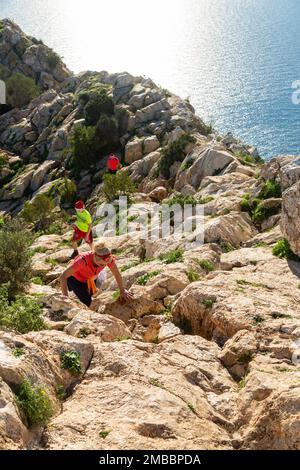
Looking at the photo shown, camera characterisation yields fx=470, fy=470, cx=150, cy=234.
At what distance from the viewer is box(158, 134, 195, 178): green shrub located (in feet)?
119

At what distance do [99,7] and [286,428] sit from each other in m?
207

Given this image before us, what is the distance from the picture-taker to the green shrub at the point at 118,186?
1305 inches

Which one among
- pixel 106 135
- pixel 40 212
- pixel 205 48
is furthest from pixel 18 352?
pixel 205 48

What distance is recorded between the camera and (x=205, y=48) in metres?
122

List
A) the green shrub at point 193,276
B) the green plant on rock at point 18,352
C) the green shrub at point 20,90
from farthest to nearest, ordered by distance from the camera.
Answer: the green shrub at point 20,90 < the green shrub at point 193,276 < the green plant on rock at point 18,352

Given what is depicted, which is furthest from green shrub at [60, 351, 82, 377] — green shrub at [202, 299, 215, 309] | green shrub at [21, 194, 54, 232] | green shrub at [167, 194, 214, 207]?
green shrub at [21, 194, 54, 232]

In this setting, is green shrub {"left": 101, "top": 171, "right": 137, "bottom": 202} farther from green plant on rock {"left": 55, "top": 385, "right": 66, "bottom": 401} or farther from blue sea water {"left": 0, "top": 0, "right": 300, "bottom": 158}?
blue sea water {"left": 0, "top": 0, "right": 300, "bottom": 158}

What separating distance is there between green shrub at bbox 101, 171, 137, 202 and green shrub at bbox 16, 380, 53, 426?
2583 centimetres

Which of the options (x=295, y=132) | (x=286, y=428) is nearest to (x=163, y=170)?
(x=286, y=428)

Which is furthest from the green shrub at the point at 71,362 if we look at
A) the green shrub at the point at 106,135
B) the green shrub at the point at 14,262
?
the green shrub at the point at 106,135

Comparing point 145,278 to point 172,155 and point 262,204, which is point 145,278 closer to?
point 262,204

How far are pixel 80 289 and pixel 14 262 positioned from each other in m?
3.68

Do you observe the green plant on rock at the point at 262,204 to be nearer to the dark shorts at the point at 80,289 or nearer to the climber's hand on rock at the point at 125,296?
the climber's hand on rock at the point at 125,296

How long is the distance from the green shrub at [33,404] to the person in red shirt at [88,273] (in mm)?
5179
